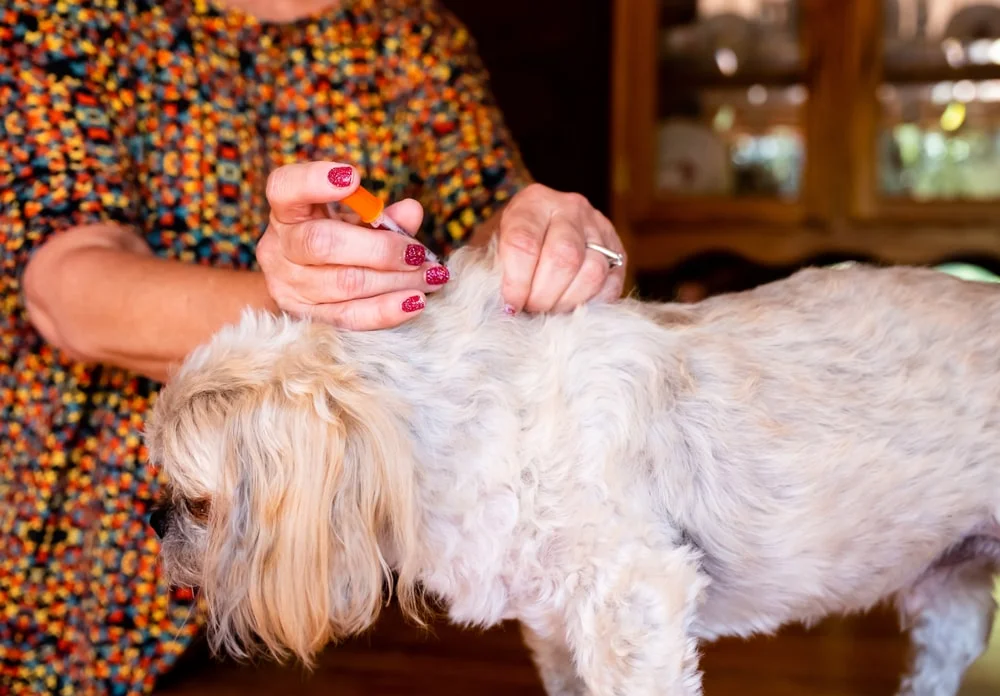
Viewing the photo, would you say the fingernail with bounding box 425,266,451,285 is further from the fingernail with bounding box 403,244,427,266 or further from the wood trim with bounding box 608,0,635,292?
the wood trim with bounding box 608,0,635,292

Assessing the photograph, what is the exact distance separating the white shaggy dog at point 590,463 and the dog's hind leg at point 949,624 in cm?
26

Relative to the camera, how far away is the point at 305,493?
97 cm

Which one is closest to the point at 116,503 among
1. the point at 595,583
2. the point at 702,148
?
the point at 595,583

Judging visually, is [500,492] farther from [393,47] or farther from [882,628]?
[882,628]

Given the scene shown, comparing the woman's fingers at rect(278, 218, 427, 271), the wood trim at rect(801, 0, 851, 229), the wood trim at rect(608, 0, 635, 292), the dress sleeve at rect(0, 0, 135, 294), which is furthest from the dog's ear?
the wood trim at rect(801, 0, 851, 229)

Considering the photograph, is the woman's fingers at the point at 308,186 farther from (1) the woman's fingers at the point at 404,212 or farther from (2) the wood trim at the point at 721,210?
(2) the wood trim at the point at 721,210

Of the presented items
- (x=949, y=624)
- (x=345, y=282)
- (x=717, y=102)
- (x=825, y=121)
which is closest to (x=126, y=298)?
(x=345, y=282)

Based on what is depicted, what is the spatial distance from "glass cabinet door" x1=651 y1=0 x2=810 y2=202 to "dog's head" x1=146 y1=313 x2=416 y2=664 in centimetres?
296

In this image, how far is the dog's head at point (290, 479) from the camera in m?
0.97

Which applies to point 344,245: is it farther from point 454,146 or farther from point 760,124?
point 760,124

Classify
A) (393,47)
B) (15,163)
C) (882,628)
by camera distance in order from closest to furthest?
(15,163) → (393,47) → (882,628)

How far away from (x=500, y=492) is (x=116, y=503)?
730 mm

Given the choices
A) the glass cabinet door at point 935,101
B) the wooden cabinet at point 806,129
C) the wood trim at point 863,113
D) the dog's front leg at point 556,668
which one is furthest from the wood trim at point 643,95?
the dog's front leg at point 556,668

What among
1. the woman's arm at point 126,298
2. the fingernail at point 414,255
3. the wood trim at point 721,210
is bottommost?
the wood trim at point 721,210
